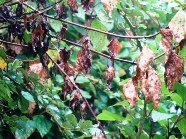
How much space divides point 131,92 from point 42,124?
1.89 feet

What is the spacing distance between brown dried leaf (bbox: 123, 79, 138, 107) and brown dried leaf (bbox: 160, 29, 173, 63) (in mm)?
101

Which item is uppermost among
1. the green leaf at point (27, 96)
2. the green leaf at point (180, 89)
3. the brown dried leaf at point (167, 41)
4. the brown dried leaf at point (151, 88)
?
the brown dried leaf at point (167, 41)

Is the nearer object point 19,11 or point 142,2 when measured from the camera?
point 19,11

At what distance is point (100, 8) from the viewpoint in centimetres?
147

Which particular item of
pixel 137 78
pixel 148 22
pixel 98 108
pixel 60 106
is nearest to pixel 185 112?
pixel 137 78

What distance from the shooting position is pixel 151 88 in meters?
0.90

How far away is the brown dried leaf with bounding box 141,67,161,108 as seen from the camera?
0.90 m

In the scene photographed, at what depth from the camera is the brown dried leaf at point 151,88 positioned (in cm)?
90

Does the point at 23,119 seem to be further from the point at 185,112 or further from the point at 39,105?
the point at 185,112

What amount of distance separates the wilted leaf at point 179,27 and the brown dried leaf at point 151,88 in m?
0.10

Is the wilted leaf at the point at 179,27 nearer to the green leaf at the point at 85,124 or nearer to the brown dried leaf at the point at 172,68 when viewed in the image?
the brown dried leaf at the point at 172,68

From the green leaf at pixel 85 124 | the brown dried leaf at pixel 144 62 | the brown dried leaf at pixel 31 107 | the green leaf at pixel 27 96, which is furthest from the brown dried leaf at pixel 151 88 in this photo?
the brown dried leaf at pixel 31 107

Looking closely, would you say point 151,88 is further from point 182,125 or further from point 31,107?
point 31,107

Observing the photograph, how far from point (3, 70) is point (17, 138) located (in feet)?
0.77
